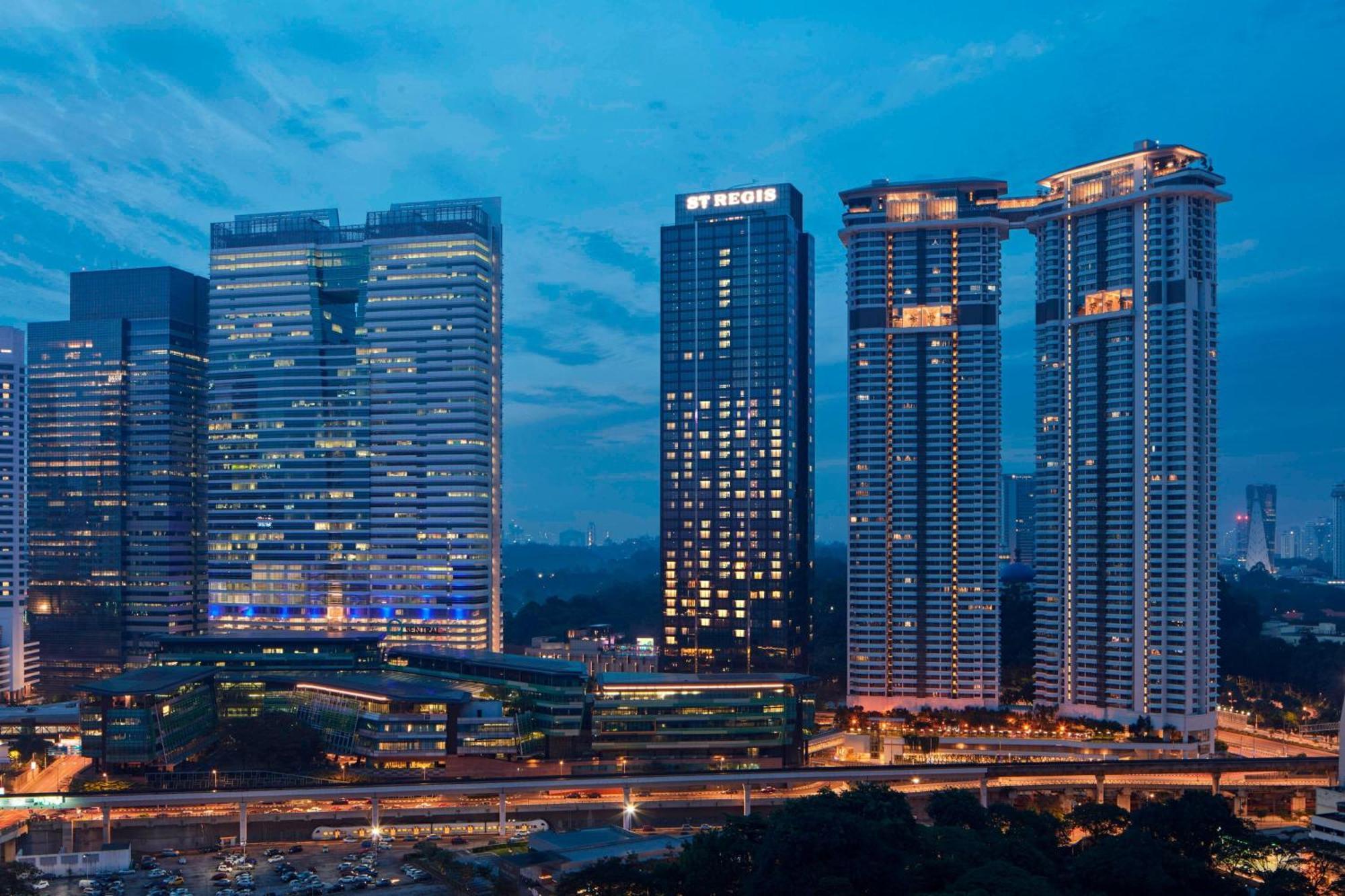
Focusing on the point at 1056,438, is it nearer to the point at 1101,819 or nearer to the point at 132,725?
the point at 1101,819

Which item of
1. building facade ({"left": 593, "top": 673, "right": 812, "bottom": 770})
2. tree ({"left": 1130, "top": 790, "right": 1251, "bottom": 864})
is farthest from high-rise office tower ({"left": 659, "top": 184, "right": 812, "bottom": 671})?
tree ({"left": 1130, "top": 790, "right": 1251, "bottom": 864})

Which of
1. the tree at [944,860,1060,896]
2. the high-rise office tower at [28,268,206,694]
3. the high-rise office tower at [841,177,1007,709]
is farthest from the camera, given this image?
the high-rise office tower at [28,268,206,694]

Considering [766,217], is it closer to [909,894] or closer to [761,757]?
[761,757]

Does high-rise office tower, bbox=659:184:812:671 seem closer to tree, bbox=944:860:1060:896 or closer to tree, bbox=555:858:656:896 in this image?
tree, bbox=555:858:656:896

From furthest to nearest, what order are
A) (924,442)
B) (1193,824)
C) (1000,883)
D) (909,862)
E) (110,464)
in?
1. (110,464)
2. (924,442)
3. (1193,824)
4. (909,862)
5. (1000,883)

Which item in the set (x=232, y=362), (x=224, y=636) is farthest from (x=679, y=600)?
(x=232, y=362)

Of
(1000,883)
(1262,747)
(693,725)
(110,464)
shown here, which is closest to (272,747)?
(693,725)

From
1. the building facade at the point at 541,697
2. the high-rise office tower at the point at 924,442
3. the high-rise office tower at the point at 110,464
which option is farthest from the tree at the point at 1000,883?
the high-rise office tower at the point at 110,464
